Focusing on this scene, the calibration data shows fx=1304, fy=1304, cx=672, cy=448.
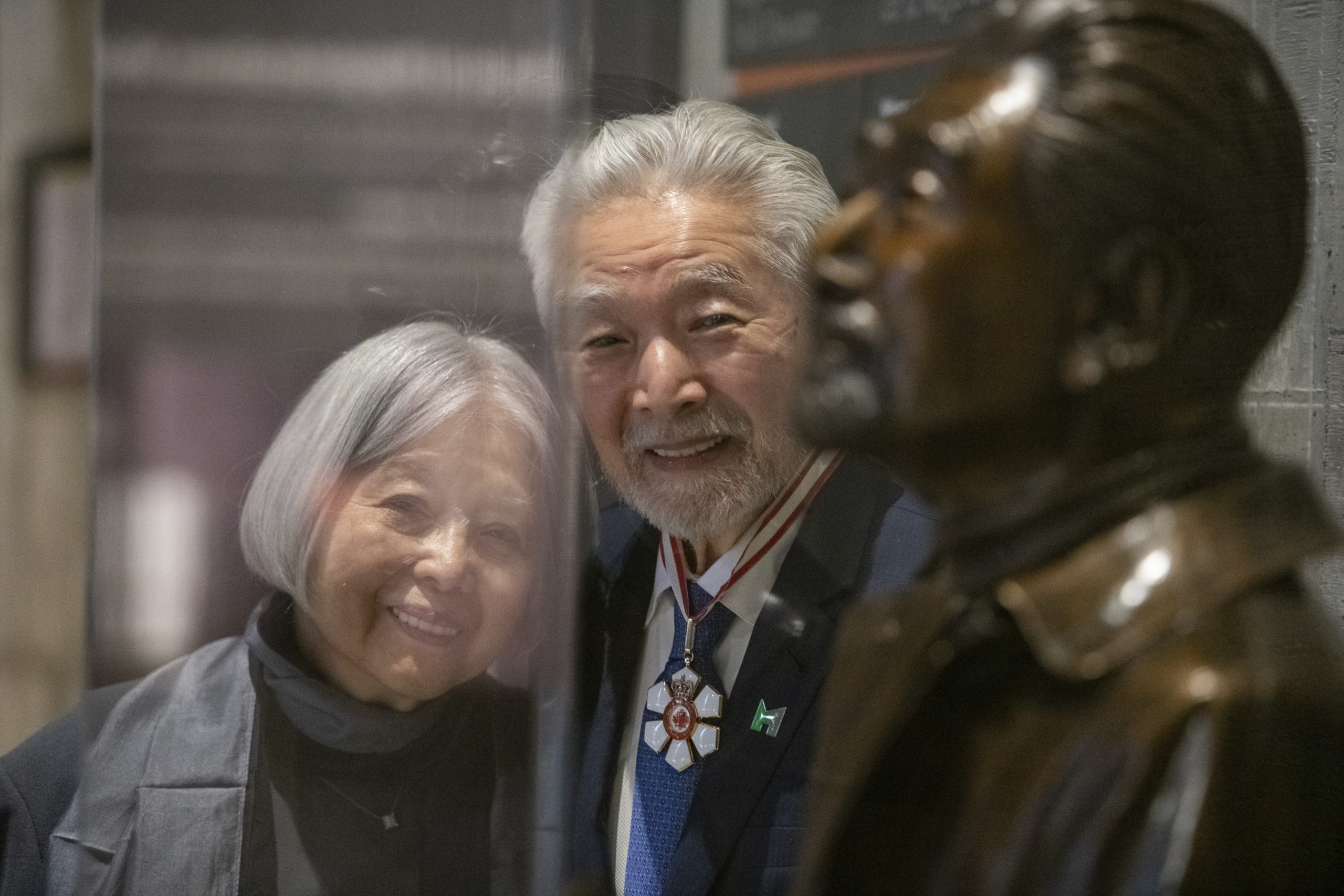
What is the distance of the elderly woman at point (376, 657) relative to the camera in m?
1.69

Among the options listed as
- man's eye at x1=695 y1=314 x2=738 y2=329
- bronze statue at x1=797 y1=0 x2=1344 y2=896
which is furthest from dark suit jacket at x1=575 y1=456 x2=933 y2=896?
bronze statue at x1=797 y1=0 x2=1344 y2=896

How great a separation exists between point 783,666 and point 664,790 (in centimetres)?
22

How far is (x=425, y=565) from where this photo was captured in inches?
66.1

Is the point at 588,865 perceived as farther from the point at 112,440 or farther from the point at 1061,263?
the point at 1061,263

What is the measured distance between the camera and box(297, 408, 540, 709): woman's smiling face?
1.68 metres

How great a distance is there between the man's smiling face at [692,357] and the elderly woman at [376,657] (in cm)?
13

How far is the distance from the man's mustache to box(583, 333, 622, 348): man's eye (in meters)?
0.11

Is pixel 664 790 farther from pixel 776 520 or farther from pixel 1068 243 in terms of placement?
pixel 1068 243

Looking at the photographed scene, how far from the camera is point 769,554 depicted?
5.42ft

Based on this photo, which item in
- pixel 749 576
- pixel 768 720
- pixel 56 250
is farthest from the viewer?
pixel 56 250

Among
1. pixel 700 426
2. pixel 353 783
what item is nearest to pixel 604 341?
pixel 700 426

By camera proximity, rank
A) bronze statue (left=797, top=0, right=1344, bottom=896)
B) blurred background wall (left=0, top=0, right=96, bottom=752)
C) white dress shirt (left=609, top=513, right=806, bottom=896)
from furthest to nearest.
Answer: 1. blurred background wall (left=0, top=0, right=96, bottom=752)
2. white dress shirt (left=609, top=513, right=806, bottom=896)
3. bronze statue (left=797, top=0, right=1344, bottom=896)

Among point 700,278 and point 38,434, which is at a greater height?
point 700,278

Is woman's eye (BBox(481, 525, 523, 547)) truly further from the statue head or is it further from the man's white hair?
the statue head
